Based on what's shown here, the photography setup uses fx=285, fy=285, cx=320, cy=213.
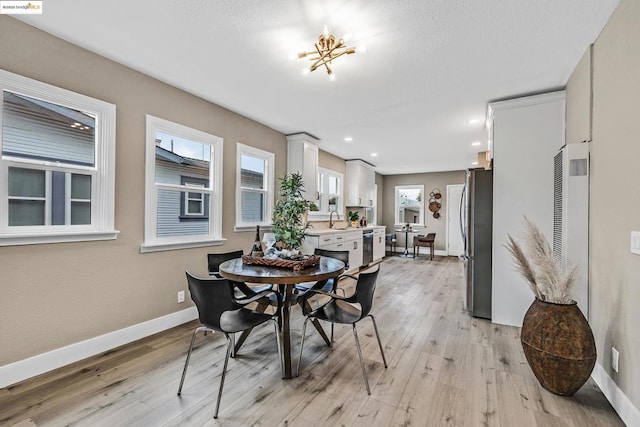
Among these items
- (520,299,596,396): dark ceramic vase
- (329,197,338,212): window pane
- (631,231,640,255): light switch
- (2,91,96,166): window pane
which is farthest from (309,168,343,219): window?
(631,231,640,255): light switch

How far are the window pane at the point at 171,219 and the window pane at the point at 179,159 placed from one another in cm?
15

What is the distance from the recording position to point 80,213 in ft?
7.88

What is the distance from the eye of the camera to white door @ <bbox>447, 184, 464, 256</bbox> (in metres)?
8.23

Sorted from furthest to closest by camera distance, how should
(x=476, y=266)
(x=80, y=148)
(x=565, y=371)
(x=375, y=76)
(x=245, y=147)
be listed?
(x=245, y=147) < (x=476, y=266) < (x=375, y=76) < (x=80, y=148) < (x=565, y=371)

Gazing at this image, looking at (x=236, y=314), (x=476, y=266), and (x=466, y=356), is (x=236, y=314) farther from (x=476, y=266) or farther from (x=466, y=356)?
(x=476, y=266)

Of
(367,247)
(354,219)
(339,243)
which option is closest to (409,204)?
(354,219)

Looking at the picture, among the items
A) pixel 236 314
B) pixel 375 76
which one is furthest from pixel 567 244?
pixel 236 314

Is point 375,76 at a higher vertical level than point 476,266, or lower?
higher

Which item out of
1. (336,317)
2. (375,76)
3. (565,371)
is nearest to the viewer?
(565,371)

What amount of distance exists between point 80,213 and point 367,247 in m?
5.19

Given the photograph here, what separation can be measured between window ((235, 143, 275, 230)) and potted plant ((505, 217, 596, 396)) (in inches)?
124

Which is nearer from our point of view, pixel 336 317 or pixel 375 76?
pixel 336 317

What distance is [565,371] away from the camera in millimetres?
1869

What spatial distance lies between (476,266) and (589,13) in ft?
8.21
